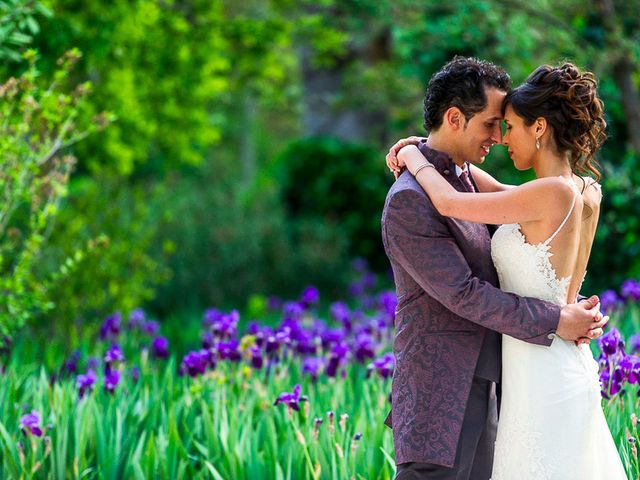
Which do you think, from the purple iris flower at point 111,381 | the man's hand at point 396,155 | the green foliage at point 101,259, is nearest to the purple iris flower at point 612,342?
the man's hand at point 396,155

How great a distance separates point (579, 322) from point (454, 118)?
28.2 inches

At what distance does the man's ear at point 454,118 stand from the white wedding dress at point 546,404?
1.17 feet

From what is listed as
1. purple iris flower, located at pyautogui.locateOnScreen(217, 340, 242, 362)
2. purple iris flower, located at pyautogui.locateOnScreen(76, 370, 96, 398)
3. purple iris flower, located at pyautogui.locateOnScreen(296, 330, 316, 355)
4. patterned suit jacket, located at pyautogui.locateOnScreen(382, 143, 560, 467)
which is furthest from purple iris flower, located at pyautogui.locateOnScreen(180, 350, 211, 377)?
patterned suit jacket, located at pyautogui.locateOnScreen(382, 143, 560, 467)

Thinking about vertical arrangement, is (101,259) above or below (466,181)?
above

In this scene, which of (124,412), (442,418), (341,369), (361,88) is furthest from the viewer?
(361,88)

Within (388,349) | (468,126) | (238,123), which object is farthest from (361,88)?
(238,123)

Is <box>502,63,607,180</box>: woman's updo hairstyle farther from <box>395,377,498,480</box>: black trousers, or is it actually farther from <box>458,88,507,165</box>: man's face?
<box>395,377,498,480</box>: black trousers

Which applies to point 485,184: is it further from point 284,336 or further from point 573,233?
point 284,336

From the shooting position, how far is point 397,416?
2889mm

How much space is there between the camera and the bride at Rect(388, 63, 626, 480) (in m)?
2.76

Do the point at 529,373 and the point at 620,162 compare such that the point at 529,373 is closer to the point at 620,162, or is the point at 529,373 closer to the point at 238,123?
the point at 620,162

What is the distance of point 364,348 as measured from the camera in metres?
4.54

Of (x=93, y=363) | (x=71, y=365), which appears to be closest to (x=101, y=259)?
(x=93, y=363)

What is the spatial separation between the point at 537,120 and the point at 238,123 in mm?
26580
